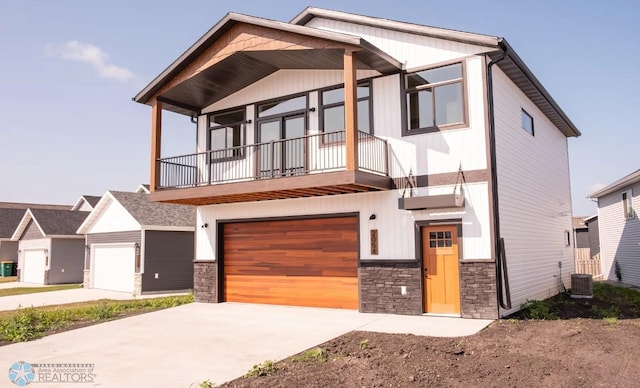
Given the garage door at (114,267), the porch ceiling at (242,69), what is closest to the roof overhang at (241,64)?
the porch ceiling at (242,69)

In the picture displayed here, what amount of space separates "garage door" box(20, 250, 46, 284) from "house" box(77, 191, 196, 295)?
706cm

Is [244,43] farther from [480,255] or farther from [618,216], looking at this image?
[618,216]

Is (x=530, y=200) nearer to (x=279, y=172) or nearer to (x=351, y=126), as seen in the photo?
(x=351, y=126)

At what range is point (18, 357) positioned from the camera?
8.53 metres

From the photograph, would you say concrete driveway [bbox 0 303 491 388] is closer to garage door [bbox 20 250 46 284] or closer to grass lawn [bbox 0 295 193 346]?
grass lawn [bbox 0 295 193 346]

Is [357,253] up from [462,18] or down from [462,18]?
down

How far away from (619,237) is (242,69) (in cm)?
1980

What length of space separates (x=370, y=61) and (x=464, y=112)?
2.63m

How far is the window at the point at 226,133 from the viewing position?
1554cm

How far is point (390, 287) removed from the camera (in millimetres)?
12164

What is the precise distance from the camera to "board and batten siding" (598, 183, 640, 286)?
2081cm

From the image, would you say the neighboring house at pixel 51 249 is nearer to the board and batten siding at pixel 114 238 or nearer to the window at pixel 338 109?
the board and batten siding at pixel 114 238

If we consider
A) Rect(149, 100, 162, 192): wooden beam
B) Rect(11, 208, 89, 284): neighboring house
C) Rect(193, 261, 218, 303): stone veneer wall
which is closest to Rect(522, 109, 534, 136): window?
Rect(193, 261, 218, 303): stone veneer wall

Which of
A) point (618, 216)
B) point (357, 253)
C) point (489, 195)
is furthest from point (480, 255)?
point (618, 216)
